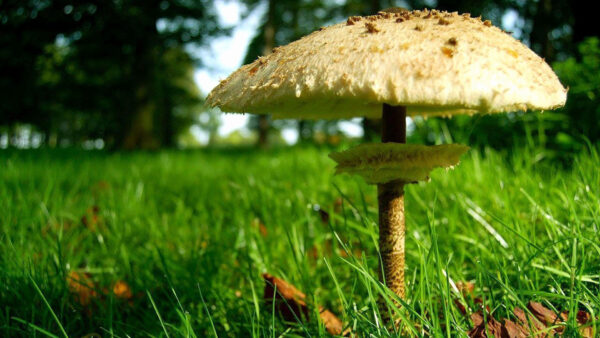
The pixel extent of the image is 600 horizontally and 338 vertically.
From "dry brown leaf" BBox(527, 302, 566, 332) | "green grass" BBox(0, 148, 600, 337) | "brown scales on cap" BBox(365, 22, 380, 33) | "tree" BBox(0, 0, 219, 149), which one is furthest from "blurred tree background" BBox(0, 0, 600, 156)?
"brown scales on cap" BBox(365, 22, 380, 33)

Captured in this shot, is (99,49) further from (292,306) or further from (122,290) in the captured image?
(292,306)

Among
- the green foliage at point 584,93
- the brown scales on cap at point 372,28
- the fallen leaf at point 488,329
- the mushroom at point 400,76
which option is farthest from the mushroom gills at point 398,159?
the green foliage at point 584,93

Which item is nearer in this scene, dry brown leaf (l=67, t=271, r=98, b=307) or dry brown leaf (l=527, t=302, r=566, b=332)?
dry brown leaf (l=527, t=302, r=566, b=332)

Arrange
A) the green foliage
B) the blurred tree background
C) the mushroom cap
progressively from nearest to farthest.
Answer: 1. the mushroom cap
2. the green foliage
3. the blurred tree background

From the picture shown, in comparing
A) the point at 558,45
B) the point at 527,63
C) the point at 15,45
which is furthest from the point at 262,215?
the point at 558,45

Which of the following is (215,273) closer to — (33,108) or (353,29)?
(353,29)

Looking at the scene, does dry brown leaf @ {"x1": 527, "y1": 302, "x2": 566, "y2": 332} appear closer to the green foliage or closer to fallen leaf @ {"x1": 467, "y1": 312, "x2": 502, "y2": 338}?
fallen leaf @ {"x1": 467, "y1": 312, "x2": 502, "y2": 338}

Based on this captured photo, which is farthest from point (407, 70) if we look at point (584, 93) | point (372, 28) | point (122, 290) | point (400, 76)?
point (584, 93)

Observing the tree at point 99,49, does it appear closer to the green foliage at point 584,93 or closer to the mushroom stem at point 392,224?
the green foliage at point 584,93
